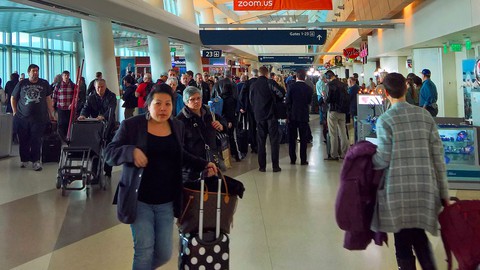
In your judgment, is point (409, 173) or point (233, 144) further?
point (233, 144)

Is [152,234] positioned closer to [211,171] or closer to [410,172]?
[211,171]

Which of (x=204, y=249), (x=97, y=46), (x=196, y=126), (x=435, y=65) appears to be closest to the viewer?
(x=204, y=249)

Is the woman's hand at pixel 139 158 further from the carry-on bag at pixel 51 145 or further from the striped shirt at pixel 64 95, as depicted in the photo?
the striped shirt at pixel 64 95

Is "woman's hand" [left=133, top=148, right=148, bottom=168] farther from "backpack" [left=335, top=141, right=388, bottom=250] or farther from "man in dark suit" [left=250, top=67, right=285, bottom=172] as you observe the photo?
"man in dark suit" [left=250, top=67, right=285, bottom=172]

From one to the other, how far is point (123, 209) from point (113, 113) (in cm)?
437

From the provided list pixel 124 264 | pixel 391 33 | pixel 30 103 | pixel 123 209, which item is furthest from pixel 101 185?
pixel 391 33

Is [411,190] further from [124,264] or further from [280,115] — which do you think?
[280,115]

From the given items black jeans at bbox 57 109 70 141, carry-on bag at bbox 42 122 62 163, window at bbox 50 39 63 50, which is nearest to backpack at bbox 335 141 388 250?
carry-on bag at bbox 42 122 62 163

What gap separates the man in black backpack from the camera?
8.50 m

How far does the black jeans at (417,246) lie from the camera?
110 inches

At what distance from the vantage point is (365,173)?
2725 millimetres

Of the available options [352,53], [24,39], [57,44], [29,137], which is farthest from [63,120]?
[57,44]

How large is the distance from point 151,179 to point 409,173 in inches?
64.9

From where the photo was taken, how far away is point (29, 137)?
8094 millimetres
